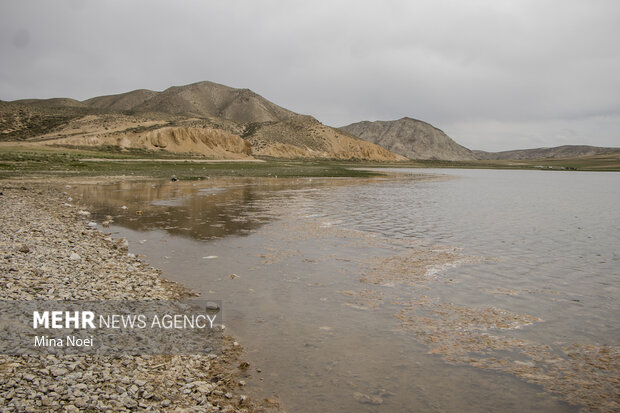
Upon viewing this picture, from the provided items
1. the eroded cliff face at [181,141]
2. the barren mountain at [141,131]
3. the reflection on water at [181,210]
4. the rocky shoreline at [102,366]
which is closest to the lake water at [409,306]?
the reflection on water at [181,210]

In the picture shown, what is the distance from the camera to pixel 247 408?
219 inches

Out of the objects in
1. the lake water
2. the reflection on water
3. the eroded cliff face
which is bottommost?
the lake water

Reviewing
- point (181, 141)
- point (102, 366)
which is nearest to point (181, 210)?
point (102, 366)

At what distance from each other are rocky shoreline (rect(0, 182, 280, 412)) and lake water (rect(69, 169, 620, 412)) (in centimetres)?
54

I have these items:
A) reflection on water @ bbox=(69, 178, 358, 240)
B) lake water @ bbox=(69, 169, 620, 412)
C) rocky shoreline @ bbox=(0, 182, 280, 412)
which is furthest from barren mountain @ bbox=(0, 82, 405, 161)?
rocky shoreline @ bbox=(0, 182, 280, 412)

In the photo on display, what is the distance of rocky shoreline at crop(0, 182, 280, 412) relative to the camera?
200 inches

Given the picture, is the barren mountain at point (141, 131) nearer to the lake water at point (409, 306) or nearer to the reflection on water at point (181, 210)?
the reflection on water at point (181, 210)

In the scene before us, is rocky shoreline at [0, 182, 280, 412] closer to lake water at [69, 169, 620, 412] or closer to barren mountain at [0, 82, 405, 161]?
lake water at [69, 169, 620, 412]

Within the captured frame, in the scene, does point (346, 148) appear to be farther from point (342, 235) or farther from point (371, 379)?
point (371, 379)

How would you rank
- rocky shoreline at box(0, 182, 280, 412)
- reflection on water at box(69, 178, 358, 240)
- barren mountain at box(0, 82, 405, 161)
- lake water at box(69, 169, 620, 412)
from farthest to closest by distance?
barren mountain at box(0, 82, 405, 161), reflection on water at box(69, 178, 358, 240), lake water at box(69, 169, 620, 412), rocky shoreline at box(0, 182, 280, 412)

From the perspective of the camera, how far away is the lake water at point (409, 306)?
6.23m

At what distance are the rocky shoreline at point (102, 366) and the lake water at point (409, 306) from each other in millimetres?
540

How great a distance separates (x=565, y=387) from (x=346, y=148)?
174 meters

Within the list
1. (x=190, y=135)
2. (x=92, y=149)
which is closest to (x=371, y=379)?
(x=92, y=149)
